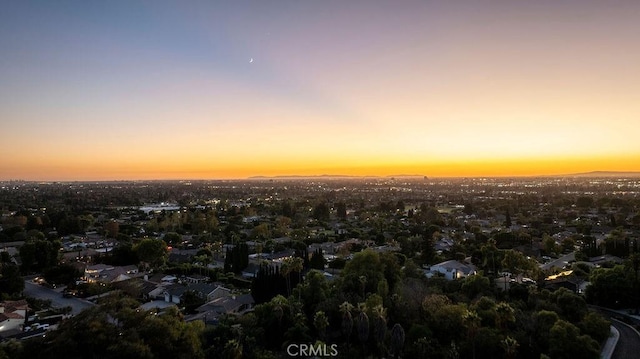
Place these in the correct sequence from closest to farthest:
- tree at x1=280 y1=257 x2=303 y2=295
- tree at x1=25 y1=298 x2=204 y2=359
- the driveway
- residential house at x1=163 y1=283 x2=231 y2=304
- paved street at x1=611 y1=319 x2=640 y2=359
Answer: tree at x1=25 y1=298 x2=204 y2=359 → paved street at x1=611 y1=319 x2=640 y2=359 → tree at x1=280 y1=257 x2=303 y2=295 → residential house at x1=163 y1=283 x2=231 y2=304 → the driveway

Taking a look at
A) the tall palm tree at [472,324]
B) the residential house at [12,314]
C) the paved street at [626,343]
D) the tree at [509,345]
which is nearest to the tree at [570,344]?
the paved street at [626,343]

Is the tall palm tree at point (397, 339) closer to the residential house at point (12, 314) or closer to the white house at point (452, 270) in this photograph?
the white house at point (452, 270)

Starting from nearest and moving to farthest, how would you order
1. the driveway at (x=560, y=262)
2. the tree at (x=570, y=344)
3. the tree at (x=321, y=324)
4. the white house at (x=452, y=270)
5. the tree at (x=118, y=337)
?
the tree at (x=118, y=337) → the tree at (x=570, y=344) → the tree at (x=321, y=324) → the white house at (x=452, y=270) → the driveway at (x=560, y=262)

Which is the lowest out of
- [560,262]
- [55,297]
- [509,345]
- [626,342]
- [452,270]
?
[560,262]

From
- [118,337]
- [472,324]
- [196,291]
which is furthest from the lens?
[196,291]

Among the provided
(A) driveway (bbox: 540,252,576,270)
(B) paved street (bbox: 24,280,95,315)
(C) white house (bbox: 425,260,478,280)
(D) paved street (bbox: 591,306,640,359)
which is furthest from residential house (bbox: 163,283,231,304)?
(A) driveway (bbox: 540,252,576,270)

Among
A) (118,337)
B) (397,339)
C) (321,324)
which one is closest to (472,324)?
(397,339)

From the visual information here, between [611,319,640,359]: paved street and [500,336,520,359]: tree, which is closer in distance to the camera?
[500,336,520,359]: tree

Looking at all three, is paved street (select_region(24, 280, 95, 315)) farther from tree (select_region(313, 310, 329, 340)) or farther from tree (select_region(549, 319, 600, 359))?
tree (select_region(549, 319, 600, 359))

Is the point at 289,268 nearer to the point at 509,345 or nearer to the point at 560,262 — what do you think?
the point at 509,345
